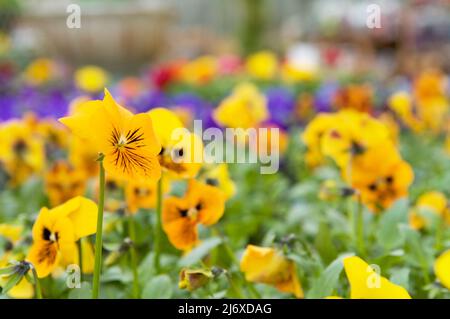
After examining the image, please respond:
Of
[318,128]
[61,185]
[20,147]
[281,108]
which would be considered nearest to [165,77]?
[281,108]

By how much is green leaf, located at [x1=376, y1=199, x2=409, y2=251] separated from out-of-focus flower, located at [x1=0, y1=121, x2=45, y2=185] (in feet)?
2.57

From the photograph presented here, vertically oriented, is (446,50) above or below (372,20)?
above

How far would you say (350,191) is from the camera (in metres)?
1.08

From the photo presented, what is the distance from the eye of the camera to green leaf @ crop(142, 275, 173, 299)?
92 centimetres

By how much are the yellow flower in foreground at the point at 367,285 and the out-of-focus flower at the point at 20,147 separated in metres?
1.00

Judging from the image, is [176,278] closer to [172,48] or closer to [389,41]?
[389,41]

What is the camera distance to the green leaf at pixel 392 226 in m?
1.12

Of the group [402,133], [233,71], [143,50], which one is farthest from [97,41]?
[402,133]

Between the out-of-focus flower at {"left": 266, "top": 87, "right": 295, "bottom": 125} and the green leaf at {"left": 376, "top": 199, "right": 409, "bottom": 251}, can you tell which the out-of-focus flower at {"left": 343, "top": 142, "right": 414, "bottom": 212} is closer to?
the green leaf at {"left": 376, "top": 199, "right": 409, "bottom": 251}

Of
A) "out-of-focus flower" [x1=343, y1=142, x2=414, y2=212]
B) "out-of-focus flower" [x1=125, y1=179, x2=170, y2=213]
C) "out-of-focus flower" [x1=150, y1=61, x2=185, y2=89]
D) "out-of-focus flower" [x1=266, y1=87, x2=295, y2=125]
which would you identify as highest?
"out-of-focus flower" [x1=150, y1=61, x2=185, y2=89]

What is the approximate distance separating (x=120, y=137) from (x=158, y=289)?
0.27 metres

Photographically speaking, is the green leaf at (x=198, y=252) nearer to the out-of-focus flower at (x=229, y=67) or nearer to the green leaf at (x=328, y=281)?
the green leaf at (x=328, y=281)

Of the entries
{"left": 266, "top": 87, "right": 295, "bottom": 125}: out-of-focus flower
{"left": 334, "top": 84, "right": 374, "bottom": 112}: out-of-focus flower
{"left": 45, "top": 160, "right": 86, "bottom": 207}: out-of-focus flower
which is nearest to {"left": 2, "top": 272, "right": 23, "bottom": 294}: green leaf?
{"left": 45, "top": 160, "right": 86, "bottom": 207}: out-of-focus flower

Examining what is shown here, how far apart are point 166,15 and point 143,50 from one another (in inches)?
15.8
